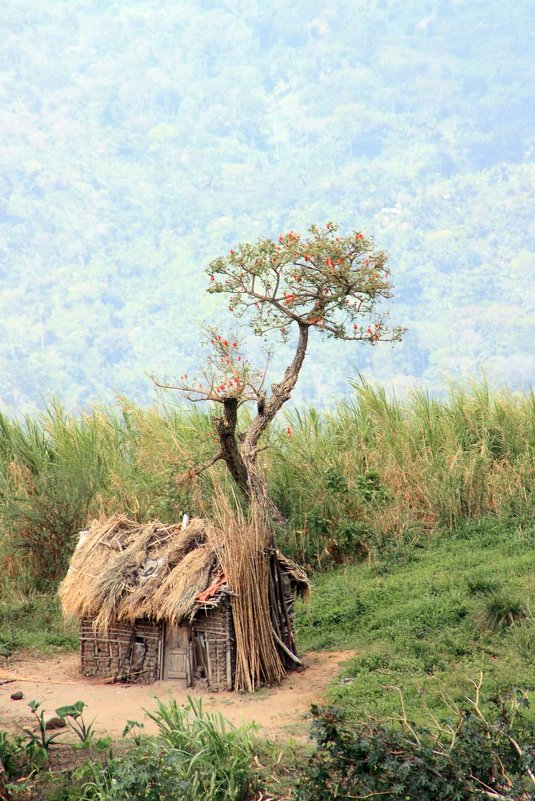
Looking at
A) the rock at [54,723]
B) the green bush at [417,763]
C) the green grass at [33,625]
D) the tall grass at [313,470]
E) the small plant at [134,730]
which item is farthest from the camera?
the tall grass at [313,470]

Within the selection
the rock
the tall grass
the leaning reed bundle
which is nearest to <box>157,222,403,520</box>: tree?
the tall grass

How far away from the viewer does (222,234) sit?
52344 millimetres

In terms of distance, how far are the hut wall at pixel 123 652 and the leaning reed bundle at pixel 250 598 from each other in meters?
0.58

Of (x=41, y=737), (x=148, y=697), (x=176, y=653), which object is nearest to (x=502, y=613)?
(x=176, y=653)

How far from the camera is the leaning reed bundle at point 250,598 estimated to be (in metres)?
6.09

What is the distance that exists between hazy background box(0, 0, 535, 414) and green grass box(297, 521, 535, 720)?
31.0 meters

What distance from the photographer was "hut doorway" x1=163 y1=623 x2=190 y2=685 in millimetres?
6250

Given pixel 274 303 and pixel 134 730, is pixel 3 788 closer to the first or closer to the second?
pixel 134 730

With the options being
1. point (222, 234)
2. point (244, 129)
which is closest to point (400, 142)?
point (244, 129)

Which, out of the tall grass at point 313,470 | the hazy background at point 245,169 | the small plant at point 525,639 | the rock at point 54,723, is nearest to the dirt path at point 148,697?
the rock at point 54,723

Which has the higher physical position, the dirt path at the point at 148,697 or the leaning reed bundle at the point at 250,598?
the leaning reed bundle at the point at 250,598

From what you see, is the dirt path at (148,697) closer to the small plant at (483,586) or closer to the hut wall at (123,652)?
the hut wall at (123,652)

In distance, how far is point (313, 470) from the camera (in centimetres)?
998

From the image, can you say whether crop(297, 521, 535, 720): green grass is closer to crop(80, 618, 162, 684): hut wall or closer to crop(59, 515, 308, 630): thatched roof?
crop(59, 515, 308, 630): thatched roof
